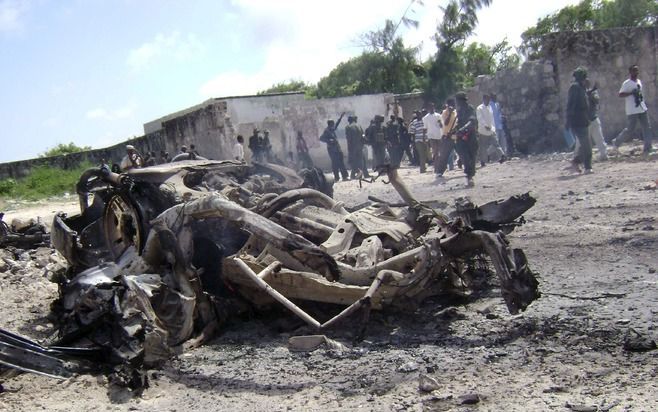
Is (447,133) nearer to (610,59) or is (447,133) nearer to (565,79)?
(565,79)

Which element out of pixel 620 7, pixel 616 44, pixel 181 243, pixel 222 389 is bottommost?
pixel 222 389

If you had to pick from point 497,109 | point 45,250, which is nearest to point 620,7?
point 497,109

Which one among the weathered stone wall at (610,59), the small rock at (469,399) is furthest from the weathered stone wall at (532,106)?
the small rock at (469,399)

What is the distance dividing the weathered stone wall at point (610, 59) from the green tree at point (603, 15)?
13.3 meters

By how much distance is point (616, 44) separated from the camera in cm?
1714

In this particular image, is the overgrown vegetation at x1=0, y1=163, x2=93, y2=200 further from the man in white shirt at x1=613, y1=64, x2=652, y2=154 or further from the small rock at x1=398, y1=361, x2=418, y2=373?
the small rock at x1=398, y1=361, x2=418, y2=373

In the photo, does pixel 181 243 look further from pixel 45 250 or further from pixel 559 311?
pixel 45 250

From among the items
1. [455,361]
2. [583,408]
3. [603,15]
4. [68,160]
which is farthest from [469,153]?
[603,15]

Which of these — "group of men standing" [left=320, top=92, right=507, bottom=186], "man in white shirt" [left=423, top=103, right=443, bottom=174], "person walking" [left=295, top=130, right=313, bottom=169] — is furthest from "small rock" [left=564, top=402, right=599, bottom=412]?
"person walking" [left=295, top=130, right=313, bottom=169]

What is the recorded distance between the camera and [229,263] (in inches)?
195

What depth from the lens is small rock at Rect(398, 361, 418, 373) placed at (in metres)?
3.87

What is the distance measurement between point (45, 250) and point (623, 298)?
7.97m

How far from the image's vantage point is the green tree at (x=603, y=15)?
34.2 metres

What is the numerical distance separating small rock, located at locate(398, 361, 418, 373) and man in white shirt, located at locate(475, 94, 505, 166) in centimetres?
1121
